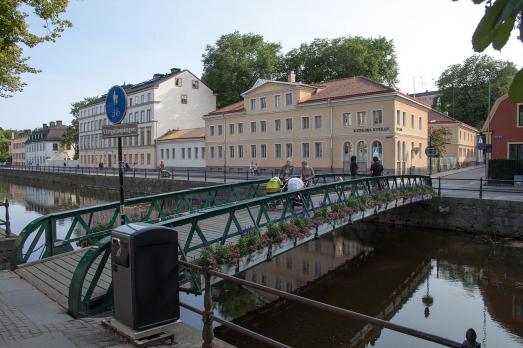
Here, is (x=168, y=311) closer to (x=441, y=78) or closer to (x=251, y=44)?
(x=251, y=44)

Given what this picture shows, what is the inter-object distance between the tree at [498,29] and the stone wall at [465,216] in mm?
17431

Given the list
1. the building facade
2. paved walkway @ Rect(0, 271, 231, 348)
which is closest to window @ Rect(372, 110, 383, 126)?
paved walkway @ Rect(0, 271, 231, 348)

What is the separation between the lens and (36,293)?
22.2ft

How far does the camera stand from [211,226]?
11.1 m

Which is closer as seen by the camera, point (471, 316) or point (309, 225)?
point (471, 316)

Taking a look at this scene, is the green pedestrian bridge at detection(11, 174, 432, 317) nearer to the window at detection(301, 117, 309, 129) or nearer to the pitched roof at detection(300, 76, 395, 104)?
the pitched roof at detection(300, 76, 395, 104)

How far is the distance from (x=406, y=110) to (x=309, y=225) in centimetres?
2751

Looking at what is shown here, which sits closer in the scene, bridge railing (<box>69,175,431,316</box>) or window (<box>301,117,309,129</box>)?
bridge railing (<box>69,175,431,316</box>)

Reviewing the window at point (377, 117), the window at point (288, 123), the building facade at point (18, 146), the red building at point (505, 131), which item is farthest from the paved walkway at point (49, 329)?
the building facade at point (18, 146)

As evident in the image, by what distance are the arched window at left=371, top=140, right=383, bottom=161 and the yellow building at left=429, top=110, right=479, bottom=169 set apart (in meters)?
17.6

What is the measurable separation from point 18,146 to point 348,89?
118592 mm

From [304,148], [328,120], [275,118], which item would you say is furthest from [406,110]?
[275,118]

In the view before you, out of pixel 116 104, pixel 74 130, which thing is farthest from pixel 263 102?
pixel 74 130

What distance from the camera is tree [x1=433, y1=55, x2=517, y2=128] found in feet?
189
